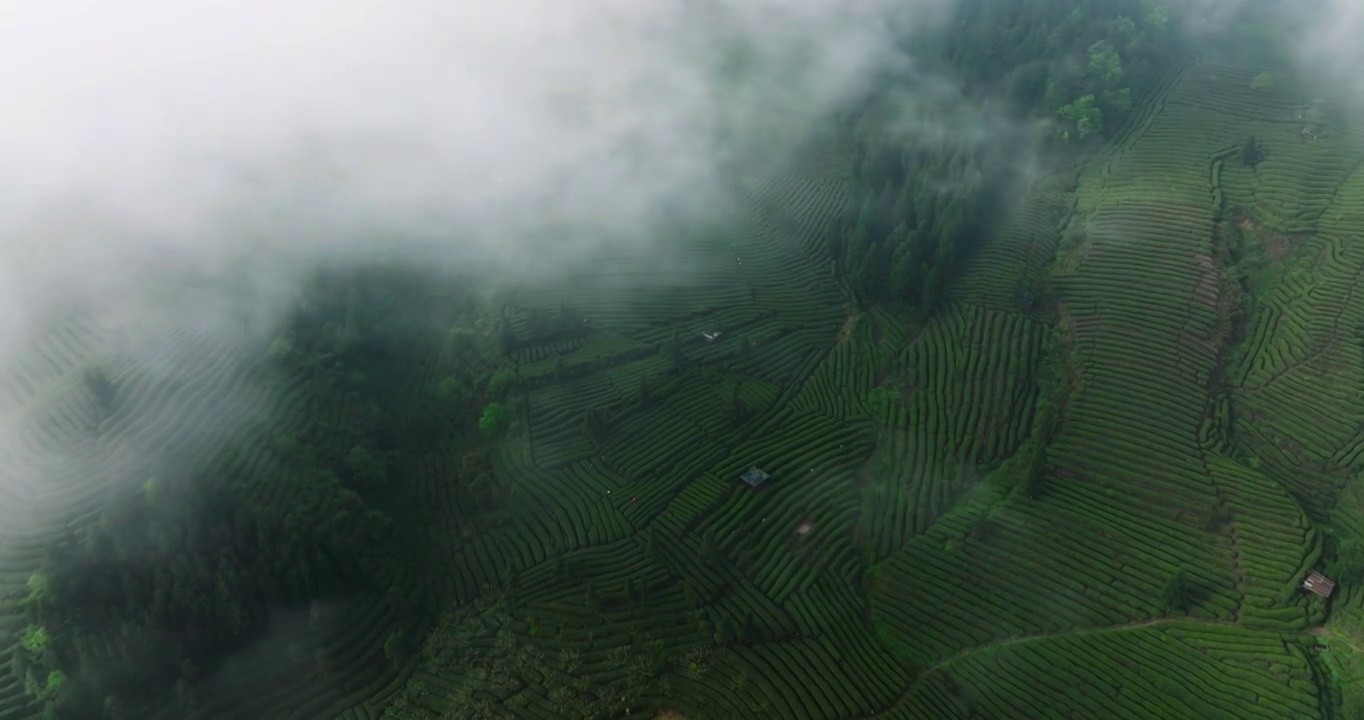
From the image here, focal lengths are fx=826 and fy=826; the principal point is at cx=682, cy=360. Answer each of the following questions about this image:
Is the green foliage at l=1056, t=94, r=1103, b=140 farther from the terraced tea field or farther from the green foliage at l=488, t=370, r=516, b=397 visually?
the green foliage at l=488, t=370, r=516, b=397

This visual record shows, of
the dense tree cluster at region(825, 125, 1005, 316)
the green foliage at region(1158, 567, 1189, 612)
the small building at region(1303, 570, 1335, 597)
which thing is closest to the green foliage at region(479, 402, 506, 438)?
the dense tree cluster at region(825, 125, 1005, 316)

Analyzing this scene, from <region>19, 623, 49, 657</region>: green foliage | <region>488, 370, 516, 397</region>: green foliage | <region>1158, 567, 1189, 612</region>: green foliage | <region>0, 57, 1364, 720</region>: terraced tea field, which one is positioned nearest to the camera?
<region>19, 623, 49, 657</region>: green foliage

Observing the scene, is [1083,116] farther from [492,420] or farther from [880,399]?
[492,420]

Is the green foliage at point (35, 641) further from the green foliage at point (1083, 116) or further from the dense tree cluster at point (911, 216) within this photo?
the green foliage at point (1083, 116)

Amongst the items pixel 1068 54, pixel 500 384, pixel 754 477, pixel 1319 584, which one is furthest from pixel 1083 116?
pixel 500 384

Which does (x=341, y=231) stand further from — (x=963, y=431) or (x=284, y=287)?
(x=963, y=431)

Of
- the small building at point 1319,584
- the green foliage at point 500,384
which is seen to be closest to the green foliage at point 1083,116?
the small building at point 1319,584
